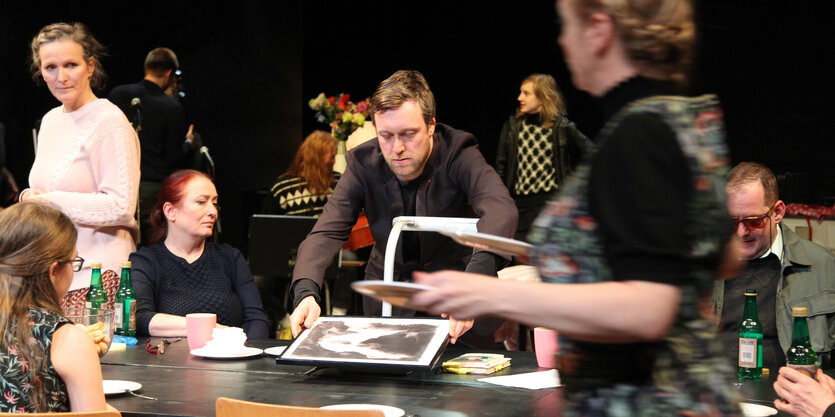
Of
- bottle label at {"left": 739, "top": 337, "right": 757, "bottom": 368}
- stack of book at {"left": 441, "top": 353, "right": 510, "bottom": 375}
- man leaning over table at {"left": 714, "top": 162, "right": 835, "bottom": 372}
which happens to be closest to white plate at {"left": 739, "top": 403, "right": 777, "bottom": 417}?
bottle label at {"left": 739, "top": 337, "right": 757, "bottom": 368}

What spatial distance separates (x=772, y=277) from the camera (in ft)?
9.74

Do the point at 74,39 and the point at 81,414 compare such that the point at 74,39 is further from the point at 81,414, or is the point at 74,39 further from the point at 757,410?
the point at 757,410

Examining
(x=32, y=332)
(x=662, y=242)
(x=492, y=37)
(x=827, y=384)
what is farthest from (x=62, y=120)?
(x=492, y=37)

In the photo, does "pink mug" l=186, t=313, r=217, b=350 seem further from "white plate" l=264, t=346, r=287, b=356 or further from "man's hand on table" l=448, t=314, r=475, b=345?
"man's hand on table" l=448, t=314, r=475, b=345

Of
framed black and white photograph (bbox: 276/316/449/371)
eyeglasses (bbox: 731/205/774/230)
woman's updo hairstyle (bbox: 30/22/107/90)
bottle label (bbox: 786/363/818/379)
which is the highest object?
woman's updo hairstyle (bbox: 30/22/107/90)

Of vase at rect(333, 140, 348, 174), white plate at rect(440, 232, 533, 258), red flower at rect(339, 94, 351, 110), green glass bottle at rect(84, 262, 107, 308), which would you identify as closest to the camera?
white plate at rect(440, 232, 533, 258)

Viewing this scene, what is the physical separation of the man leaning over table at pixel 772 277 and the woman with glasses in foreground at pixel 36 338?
72.9 inches

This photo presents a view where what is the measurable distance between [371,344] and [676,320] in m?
1.45

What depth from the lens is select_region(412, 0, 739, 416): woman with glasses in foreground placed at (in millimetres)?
1054

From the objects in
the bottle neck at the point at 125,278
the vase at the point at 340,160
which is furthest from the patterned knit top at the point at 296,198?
the bottle neck at the point at 125,278

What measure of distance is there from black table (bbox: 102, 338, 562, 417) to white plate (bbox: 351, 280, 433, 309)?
3.00 feet

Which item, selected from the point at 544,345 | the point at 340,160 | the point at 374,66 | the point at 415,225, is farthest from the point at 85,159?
the point at 374,66

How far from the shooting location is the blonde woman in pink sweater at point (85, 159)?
346 cm

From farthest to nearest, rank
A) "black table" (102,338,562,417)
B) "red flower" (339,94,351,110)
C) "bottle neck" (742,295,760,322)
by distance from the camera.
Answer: "red flower" (339,94,351,110) < "bottle neck" (742,295,760,322) < "black table" (102,338,562,417)
